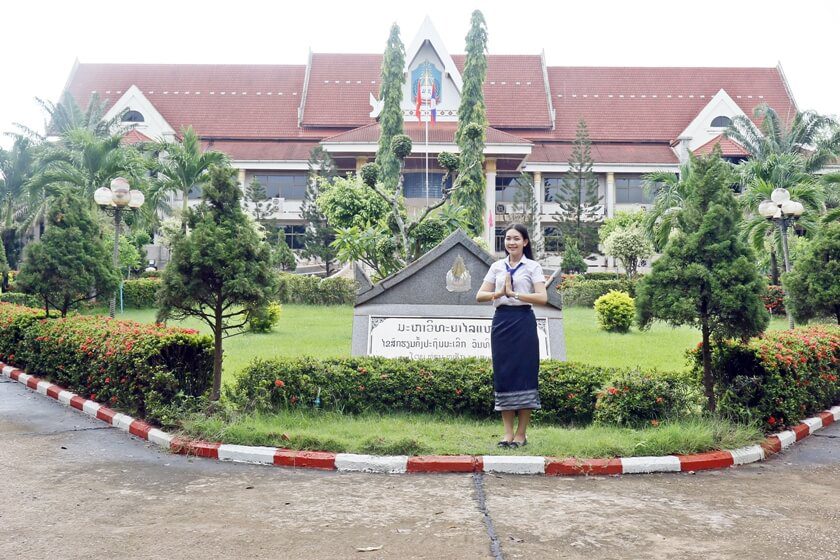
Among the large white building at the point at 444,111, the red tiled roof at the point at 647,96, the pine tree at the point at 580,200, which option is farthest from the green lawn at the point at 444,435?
the red tiled roof at the point at 647,96

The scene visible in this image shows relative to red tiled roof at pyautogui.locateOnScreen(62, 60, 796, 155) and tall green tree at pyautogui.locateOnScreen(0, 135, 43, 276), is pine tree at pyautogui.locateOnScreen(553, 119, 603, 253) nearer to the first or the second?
red tiled roof at pyautogui.locateOnScreen(62, 60, 796, 155)

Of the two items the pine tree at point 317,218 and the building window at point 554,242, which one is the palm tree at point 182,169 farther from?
the building window at point 554,242

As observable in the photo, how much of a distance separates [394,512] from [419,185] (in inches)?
1197

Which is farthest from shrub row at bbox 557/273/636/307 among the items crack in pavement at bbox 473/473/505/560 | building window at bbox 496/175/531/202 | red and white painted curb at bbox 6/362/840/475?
crack in pavement at bbox 473/473/505/560

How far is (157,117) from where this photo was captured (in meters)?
36.2

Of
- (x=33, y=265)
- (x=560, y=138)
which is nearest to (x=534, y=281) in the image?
(x=33, y=265)

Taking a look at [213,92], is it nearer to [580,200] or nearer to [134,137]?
[134,137]

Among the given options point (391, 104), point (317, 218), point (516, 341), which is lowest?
point (516, 341)

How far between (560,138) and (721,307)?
31.2 m

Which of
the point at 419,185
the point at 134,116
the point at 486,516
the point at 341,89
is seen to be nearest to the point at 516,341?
the point at 486,516

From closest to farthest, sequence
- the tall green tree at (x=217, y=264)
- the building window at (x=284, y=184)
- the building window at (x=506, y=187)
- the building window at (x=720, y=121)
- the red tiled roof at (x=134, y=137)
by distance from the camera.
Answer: the tall green tree at (x=217, y=264), the red tiled roof at (x=134, y=137), the building window at (x=284, y=184), the building window at (x=720, y=121), the building window at (x=506, y=187)

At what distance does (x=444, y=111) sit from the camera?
113 ft

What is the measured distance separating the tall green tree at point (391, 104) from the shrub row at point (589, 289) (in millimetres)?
9419

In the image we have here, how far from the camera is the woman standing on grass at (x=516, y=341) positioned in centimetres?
593
